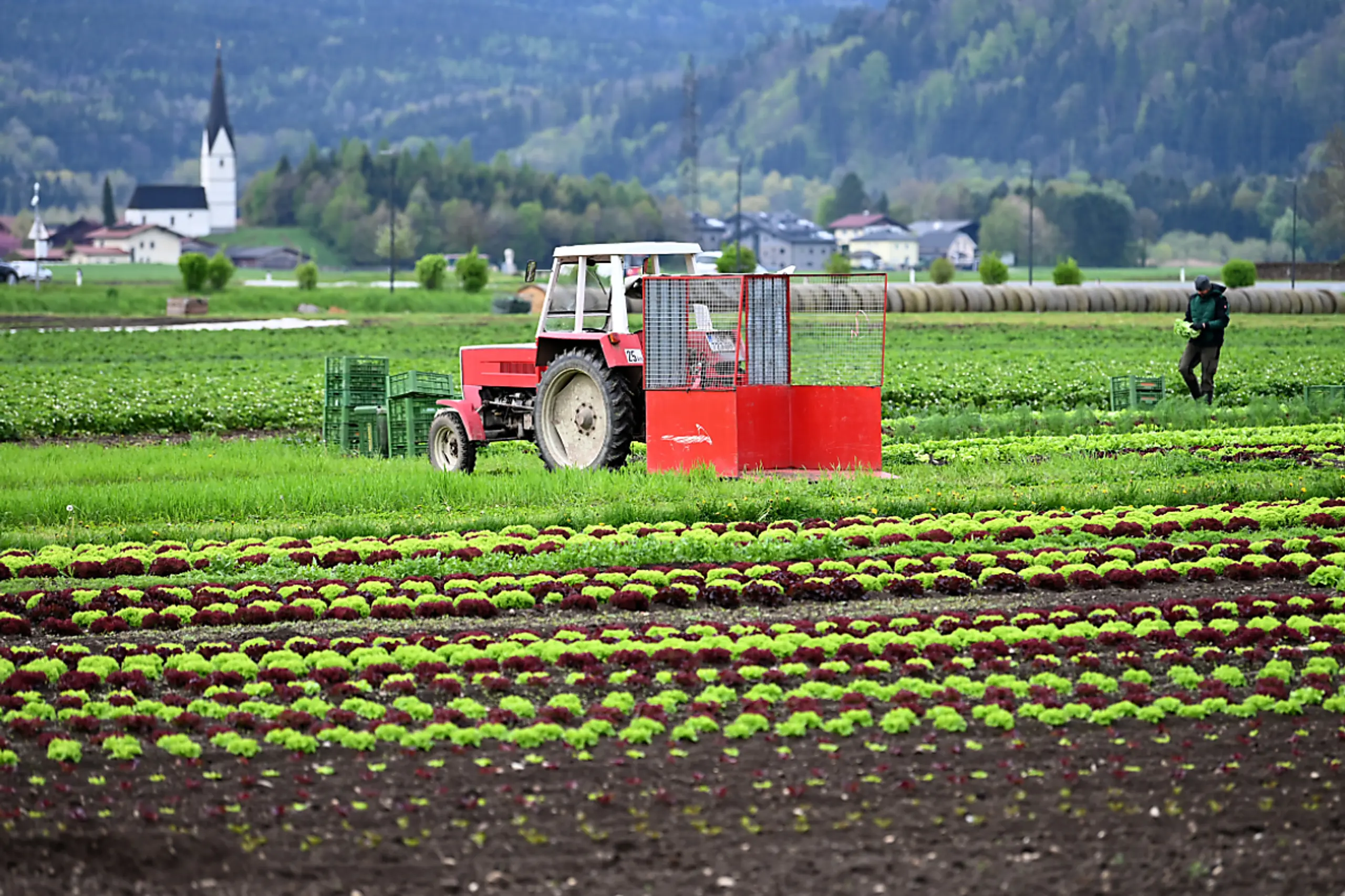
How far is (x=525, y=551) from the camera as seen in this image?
1447 cm

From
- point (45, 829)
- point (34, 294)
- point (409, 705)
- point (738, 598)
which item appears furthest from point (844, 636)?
point (34, 294)

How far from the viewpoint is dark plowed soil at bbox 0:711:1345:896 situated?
7367mm

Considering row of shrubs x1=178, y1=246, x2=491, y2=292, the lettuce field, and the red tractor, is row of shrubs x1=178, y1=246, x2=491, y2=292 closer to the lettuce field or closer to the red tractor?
the red tractor

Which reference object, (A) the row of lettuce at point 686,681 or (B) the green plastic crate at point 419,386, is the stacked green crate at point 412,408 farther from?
(A) the row of lettuce at point 686,681

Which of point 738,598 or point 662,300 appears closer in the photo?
point 738,598

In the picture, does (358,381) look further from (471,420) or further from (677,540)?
(677,540)

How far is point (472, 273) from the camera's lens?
9744 centimetres

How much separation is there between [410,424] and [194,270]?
74.3 meters

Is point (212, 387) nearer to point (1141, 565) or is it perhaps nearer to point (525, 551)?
point (525, 551)

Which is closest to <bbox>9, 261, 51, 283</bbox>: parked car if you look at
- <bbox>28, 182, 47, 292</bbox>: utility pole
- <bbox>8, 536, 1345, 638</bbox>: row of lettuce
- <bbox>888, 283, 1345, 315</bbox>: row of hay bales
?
<bbox>28, 182, 47, 292</bbox>: utility pole

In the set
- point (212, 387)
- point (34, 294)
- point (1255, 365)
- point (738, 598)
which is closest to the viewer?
point (738, 598)

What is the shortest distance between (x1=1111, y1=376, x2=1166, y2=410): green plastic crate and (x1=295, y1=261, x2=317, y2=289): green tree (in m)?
74.4

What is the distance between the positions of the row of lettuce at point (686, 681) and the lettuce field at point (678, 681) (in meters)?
0.03

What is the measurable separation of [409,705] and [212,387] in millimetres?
25274
